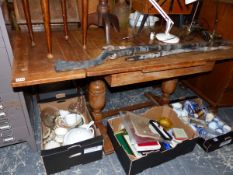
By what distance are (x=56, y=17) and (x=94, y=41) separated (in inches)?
14.6

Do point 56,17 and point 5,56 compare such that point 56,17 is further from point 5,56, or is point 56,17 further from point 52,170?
point 52,170

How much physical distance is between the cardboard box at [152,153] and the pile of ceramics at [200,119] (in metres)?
0.09

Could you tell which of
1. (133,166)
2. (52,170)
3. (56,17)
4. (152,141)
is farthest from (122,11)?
(52,170)

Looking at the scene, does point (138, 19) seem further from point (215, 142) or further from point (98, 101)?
point (215, 142)

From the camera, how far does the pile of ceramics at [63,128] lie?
1.30 meters

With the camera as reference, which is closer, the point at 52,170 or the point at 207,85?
the point at 52,170

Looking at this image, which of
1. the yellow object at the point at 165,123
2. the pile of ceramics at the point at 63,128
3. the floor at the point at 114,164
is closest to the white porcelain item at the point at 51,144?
the pile of ceramics at the point at 63,128

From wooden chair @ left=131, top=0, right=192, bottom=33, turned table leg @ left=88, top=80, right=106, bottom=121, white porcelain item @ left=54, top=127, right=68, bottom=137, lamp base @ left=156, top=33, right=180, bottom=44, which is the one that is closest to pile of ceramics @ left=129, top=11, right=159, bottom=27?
wooden chair @ left=131, top=0, right=192, bottom=33

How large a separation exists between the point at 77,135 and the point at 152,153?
0.47 meters

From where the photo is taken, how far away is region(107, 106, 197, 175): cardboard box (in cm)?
123

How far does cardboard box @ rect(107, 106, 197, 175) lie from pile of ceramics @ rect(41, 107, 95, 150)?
0.61 feet

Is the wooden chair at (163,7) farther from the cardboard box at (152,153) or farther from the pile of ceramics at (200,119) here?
the pile of ceramics at (200,119)

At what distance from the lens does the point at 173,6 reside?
4.36 ft

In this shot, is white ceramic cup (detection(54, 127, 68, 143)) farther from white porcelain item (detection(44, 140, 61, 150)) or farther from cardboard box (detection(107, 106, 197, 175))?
cardboard box (detection(107, 106, 197, 175))
